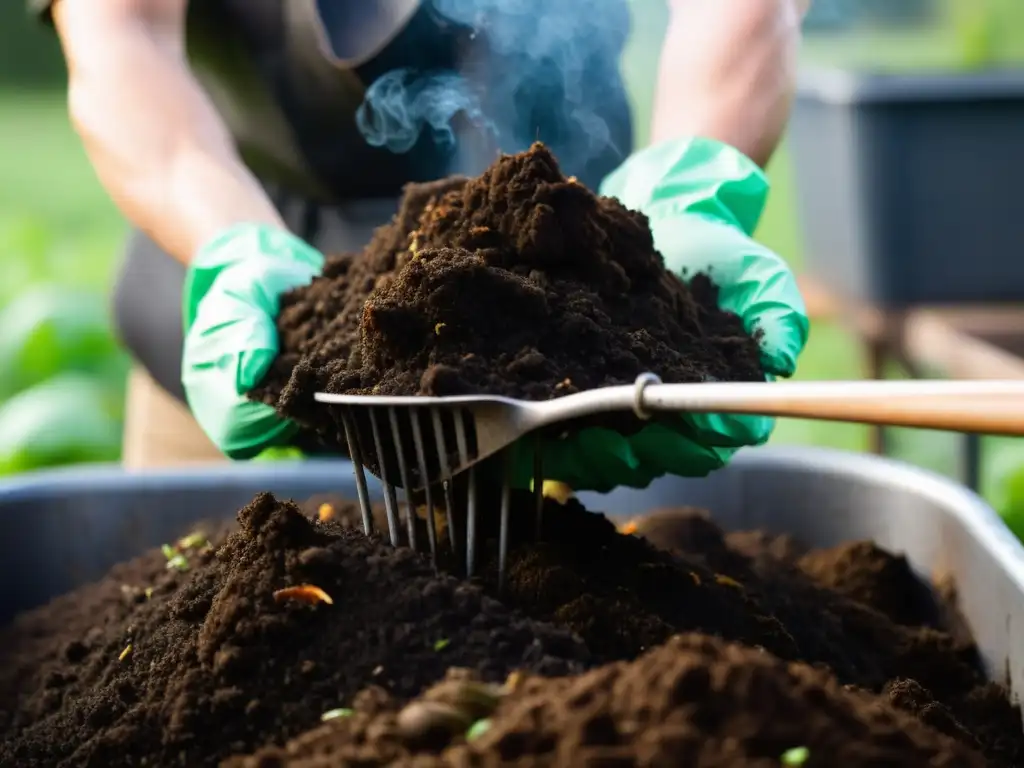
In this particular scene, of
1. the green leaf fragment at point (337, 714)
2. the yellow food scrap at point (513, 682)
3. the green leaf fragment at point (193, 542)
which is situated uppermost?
the yellow food scrap at point (513, 682)

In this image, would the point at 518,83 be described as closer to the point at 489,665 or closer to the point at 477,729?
the point at 489,665

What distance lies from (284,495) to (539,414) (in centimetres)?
83

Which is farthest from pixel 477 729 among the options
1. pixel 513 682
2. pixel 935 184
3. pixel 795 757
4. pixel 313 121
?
pixel 935 184

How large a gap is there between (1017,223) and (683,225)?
90.9 inches

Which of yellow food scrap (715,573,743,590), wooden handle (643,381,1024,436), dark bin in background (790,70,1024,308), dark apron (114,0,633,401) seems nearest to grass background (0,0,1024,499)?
dark apron (114,0,633,401)

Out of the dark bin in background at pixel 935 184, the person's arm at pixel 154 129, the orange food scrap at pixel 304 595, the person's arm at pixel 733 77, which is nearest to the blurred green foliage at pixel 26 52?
the dark bin in background at pixel 935 184

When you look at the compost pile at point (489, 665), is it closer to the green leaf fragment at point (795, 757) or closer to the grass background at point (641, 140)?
the green leaf fragment at point (795, 757)

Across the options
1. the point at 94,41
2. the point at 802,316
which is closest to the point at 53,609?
the point at 94,41

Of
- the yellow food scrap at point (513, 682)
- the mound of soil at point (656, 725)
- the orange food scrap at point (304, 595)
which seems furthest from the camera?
the orange food scrap at point (304, 595)

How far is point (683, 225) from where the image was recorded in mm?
1432

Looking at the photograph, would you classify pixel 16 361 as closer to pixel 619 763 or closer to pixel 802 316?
pixel 802 316

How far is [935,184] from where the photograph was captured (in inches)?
133

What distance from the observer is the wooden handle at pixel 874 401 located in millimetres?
790

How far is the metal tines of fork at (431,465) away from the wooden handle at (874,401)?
20 cm
